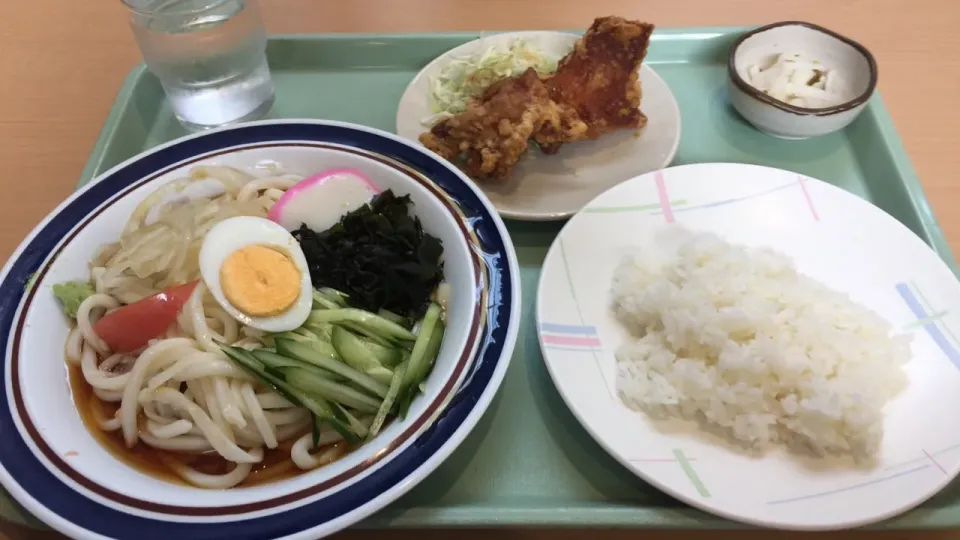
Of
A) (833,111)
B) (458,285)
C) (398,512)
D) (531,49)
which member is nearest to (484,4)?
(531,49)

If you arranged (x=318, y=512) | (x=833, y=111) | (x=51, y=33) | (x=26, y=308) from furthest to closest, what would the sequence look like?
(x=51, y=33) → (x=833, y=111) → (x=26, y=308) → (x=318, y=512)

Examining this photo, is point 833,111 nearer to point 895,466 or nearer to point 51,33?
point 895,466

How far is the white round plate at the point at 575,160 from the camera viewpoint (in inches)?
68.4

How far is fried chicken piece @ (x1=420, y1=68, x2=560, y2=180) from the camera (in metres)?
1.72

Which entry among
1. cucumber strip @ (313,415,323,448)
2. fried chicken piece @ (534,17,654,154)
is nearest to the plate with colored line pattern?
fried chicken piece @ (534,17,654,154)

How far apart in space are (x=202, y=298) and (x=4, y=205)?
0.94m

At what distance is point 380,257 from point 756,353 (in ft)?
2.61

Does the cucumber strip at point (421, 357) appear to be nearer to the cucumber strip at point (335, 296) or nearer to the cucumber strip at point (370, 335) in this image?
the cucumber strip at point (370, 335)

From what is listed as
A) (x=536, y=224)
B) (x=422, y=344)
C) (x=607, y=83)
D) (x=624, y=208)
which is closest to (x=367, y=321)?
(x=422, y=344)

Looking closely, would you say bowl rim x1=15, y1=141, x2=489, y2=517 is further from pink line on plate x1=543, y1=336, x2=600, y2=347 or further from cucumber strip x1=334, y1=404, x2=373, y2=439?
pink line on plate x1=543, y1=336, x2=600, y2=347

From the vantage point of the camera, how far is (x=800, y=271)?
156 cm

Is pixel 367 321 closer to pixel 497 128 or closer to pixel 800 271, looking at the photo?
pixel 497 128

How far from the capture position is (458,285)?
1.37m

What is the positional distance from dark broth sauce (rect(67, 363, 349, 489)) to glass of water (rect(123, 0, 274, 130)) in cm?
92
